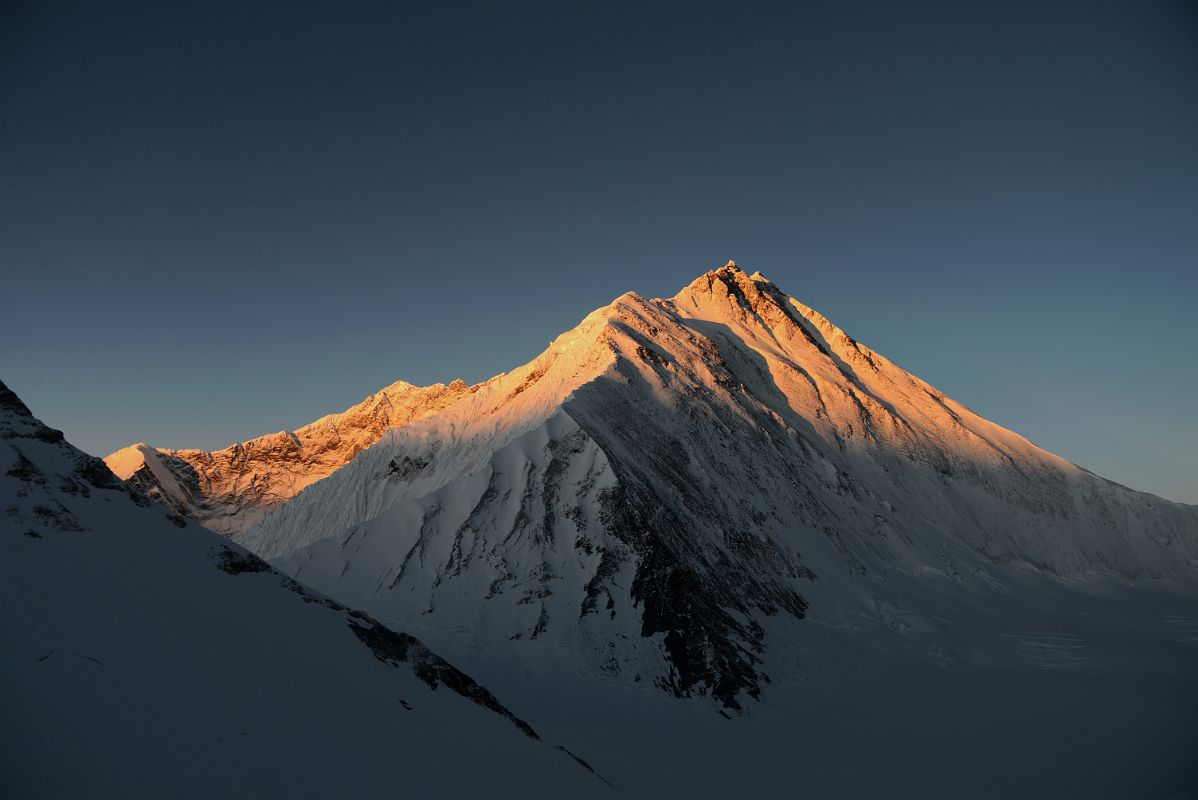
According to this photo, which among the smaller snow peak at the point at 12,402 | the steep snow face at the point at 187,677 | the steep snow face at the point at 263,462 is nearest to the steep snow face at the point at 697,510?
the steep snow face at the point at 187,677

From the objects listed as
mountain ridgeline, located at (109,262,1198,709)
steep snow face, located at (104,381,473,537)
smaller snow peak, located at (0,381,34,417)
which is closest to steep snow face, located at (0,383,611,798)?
smaller snow peak, located at (0,381,34,417)

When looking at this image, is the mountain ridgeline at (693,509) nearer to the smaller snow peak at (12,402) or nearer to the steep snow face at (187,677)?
the steep snow face at (187,677)

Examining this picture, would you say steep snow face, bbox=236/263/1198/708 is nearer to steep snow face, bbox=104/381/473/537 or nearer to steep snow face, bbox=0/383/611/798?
steep snow face, bbox=0/383/611/798

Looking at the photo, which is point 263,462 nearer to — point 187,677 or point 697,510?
point 697,510

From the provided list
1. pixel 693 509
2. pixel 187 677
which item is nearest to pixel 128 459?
pixel 693 509

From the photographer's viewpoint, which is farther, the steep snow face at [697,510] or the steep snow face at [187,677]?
the steep snow face at [697,510]

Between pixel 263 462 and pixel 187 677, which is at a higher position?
pixel 187 677
